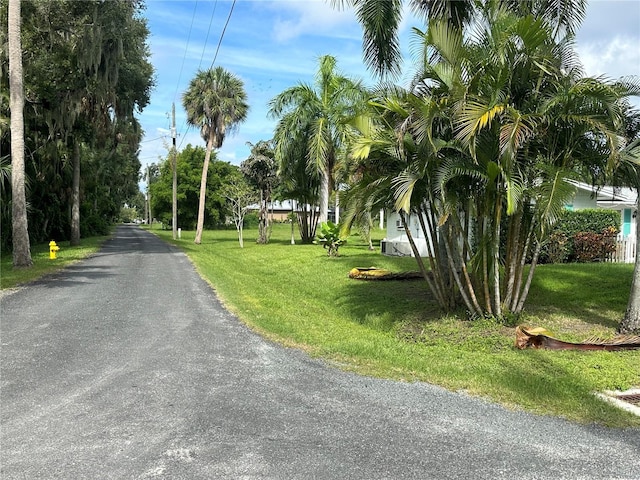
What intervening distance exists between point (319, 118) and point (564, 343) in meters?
21.5

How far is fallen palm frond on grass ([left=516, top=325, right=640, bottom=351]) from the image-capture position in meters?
7.27

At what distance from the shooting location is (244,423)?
14.4 ft

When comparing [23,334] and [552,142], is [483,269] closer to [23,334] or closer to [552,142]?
[552,142]

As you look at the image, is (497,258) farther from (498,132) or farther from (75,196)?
(75,196)

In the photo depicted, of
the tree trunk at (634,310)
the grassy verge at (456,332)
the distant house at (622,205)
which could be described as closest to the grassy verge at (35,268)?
the grassy verge at (456,332)

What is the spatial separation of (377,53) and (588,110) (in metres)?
4.36

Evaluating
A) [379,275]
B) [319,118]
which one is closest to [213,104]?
[319,118]

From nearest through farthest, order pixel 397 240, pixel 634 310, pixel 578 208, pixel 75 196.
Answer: pixel 634 310 < pixel 578 208 < pixel 397 240 < pixel 75 196

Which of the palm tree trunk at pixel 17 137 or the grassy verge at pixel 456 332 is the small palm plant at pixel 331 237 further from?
A: the palm tree trunk at pixel 17 137

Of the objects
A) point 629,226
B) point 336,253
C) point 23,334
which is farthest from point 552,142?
point 629,226

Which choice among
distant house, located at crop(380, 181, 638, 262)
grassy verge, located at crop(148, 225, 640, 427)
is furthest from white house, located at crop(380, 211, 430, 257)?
grassy verge, located at crop(148, 225, 640, 427)

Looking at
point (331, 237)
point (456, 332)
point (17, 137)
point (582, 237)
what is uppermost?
point (17, 137)

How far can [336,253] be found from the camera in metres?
22.2

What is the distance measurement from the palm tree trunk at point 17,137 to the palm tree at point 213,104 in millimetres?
16426
